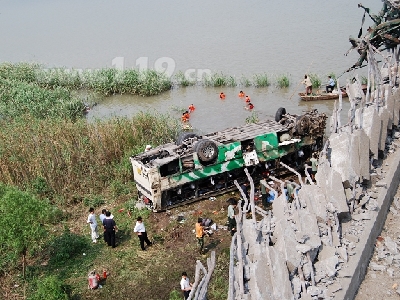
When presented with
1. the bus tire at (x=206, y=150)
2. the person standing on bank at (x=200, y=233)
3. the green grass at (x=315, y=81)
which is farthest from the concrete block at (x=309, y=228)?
the green grass at (x=315, y=81)

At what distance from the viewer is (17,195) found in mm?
9273

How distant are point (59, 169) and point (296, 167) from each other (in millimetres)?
6187

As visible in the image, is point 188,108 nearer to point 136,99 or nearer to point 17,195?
point 136,99

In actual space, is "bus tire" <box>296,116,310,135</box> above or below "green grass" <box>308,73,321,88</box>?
below

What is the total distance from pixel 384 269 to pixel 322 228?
1111 millimetres

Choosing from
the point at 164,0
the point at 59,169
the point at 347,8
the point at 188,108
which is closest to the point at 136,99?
the point at 188,108

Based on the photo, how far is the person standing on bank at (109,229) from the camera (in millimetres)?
10477

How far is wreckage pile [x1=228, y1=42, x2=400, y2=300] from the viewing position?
513 cm

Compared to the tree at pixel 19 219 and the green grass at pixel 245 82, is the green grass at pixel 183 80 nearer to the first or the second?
the green grass at pixel 245 82

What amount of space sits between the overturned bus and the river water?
17.1 ft

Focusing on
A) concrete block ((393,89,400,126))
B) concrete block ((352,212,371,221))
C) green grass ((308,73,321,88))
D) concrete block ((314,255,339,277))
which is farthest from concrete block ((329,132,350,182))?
green grass ((308,73,321,88))

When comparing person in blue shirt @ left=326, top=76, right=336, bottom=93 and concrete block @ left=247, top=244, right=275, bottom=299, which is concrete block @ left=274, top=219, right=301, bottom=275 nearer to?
concrete block @ left=247, top=244, right=275, bottom=299

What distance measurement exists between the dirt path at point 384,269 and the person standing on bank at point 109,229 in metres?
5.35

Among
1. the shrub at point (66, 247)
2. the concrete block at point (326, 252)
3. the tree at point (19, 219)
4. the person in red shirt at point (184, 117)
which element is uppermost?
the concrete block at point (326, 252)
